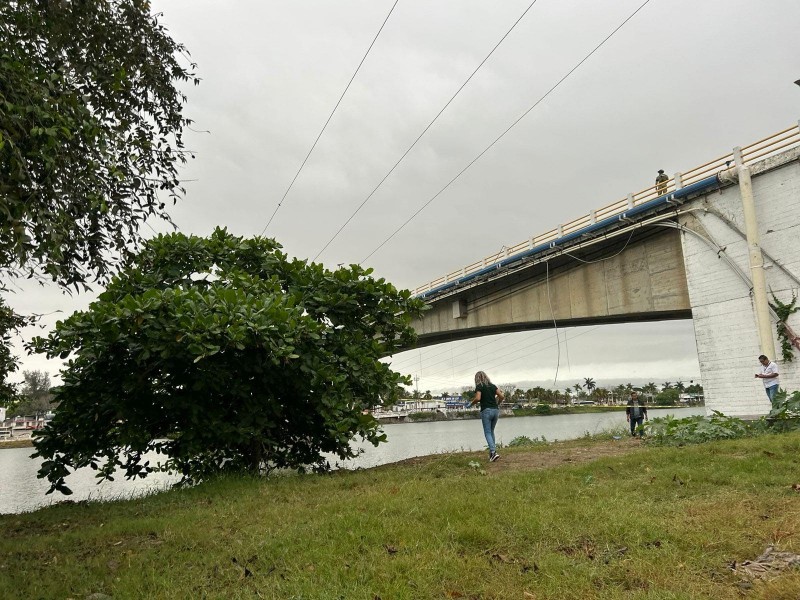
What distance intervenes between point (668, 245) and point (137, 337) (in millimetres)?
15853

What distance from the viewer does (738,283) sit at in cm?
1546

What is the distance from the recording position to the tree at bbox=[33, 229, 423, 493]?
27.9ft

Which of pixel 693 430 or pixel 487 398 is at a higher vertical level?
pixel 487 398

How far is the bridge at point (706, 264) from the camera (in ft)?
47.7

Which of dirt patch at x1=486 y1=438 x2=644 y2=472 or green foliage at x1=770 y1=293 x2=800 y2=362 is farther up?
green foliage at x1=770 y1=293 x2=800 y2=362

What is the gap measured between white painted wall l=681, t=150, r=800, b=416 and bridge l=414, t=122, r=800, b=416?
0.09ft

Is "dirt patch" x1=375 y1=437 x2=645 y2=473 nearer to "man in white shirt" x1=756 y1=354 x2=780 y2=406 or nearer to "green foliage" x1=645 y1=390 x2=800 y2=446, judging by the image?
"green foliage" x1=645 y1=390 x2=800 y2=446

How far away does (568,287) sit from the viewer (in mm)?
21703

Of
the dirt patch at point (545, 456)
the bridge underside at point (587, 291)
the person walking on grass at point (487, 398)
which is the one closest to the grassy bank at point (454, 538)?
the dirt patch at point (545, 456)

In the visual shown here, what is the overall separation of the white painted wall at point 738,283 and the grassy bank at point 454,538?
27.6ft

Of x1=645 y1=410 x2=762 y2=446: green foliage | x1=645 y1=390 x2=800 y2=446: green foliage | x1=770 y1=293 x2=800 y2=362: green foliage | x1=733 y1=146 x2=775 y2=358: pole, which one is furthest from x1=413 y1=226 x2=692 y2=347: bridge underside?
x1=645 y1=410 x2=762 y2=446: green foliage

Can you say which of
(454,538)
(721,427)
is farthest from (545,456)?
(454,538)

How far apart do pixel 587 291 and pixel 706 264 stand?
4.92 metres

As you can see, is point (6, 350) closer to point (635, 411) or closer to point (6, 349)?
point (6, 349)
